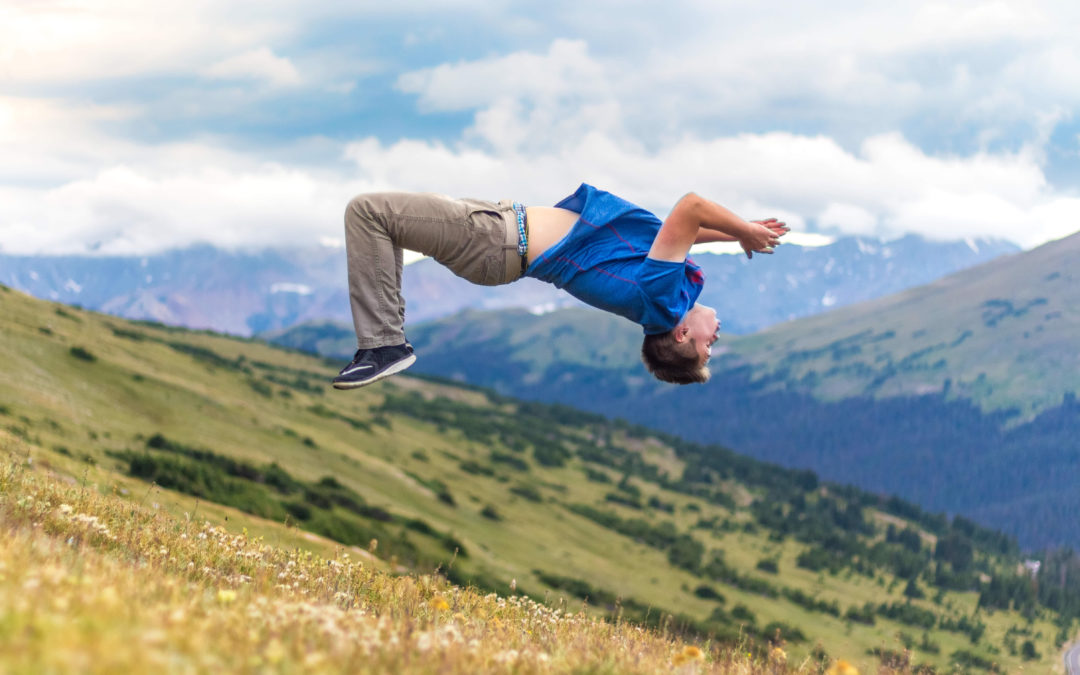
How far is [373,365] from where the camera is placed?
32.8 feet

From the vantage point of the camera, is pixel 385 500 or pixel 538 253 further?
pixel 385 500

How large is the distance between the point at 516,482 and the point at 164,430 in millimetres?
124984

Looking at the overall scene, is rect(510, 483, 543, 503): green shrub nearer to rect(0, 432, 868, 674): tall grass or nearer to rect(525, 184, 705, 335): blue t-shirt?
rect(0, 432, 868, 674): tall grass

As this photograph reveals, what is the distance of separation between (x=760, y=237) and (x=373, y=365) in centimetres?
498

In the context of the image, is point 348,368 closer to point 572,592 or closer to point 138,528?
point 138,528

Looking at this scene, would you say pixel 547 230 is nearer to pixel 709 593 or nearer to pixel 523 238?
pixel 523 238

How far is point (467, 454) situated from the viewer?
197 m

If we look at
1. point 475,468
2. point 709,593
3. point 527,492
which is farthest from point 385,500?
point 475,468

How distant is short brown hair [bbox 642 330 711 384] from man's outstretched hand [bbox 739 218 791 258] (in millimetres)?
1378

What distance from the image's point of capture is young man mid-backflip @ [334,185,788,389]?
382 inches

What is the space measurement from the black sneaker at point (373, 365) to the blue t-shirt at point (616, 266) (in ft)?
6.16

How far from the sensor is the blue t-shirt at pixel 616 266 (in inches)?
376

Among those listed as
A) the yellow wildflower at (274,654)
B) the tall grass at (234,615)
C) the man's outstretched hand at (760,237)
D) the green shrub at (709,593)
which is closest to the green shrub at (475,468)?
the green shrub at (709,593)

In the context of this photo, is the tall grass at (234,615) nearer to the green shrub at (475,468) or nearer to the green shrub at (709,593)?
the green shrub at (709,593)
